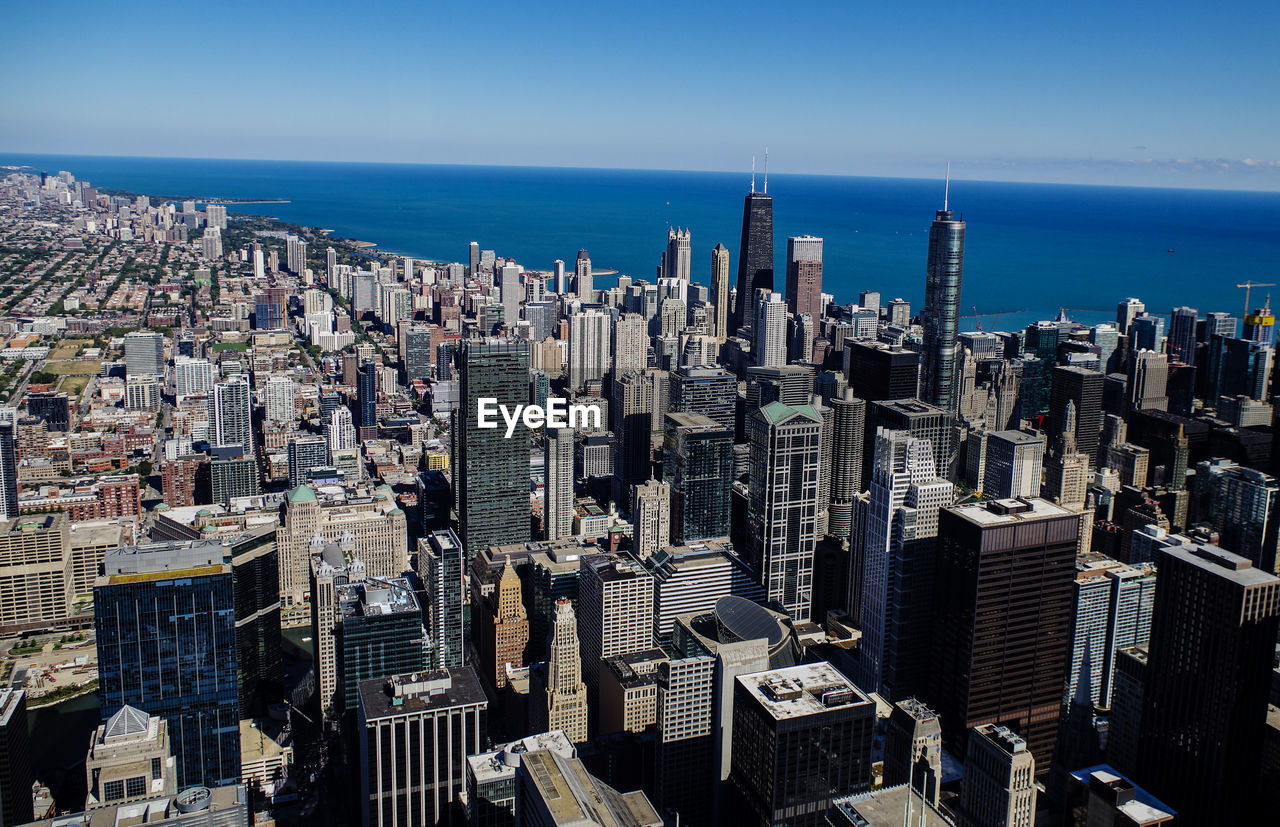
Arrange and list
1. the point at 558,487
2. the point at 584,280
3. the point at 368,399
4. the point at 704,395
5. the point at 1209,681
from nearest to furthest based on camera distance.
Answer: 1. the point at 1209,681
2. the point at 558,487
3. the point at 704,395
4. the point at 368,399
5. the point at 584,280

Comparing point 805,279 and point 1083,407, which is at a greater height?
point 805,279

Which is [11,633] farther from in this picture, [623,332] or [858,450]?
[623,332]

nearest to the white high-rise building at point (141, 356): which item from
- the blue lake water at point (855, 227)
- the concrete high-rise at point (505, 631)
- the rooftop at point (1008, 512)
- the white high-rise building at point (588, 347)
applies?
the blue lake water at point (855, 227)

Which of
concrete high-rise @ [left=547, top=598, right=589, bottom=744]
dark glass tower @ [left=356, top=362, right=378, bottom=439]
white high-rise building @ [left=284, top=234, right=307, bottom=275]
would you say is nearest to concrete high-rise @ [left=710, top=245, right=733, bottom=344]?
dark glass tower @ [left=356, top=362, right=378, bottom=439]

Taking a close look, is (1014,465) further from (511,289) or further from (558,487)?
(511,289)

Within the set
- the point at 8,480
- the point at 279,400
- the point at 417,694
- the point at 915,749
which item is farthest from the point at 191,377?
the point at 915,749
